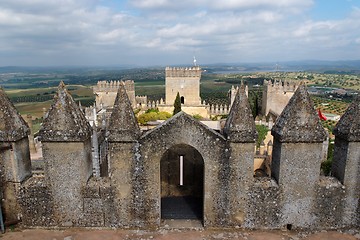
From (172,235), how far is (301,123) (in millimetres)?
4572

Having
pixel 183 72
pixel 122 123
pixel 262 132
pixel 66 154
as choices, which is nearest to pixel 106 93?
pixel 183 72

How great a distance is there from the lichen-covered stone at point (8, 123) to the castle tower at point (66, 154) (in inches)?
31.8

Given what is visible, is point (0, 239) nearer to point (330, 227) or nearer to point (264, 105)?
point (330, 227)

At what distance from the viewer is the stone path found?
7746 mm

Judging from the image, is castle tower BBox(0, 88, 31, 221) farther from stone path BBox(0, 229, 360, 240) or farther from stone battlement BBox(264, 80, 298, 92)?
stone battlement BBox(264, 80, 298, 92)

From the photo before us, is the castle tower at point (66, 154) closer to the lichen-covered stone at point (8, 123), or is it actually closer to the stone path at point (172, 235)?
the stone path at point (172, 235)

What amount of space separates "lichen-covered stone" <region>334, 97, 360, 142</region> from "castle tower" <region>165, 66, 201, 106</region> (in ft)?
154

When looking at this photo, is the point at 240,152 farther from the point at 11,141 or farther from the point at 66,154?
the point at 11,141

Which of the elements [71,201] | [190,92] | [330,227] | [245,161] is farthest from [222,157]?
[190,92]

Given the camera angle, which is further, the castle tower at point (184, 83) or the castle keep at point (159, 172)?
the castle tower at point (184, 83)

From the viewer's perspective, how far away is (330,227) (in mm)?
8172

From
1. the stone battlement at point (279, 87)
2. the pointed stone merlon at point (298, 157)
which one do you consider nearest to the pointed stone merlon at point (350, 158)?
the pointed stone merlon at point (298, 157)

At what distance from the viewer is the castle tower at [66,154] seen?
7.79 metres

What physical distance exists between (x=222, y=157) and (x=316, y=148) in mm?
2533
